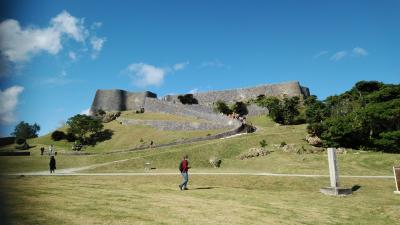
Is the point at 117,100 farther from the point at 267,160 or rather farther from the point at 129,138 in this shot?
the point at 267,160

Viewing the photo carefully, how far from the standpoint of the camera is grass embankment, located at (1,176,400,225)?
10961 millimetres

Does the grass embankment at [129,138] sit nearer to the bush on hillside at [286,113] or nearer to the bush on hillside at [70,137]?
the bush on hillside at [70,137]

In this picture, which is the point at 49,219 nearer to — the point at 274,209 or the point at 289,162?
the point at 274,209

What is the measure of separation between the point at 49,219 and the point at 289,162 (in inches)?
1053

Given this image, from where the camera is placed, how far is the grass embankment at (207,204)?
432 inches

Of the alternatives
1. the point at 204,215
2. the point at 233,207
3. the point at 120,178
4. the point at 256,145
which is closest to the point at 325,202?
the point at 233,207

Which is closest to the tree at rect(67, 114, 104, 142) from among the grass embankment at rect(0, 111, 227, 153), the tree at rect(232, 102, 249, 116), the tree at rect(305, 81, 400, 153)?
the grass embankment at rect(0, 111, 227, 153)

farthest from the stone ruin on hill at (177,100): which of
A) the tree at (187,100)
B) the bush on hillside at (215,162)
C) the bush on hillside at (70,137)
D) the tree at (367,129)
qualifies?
the bush on hillside at (215,162)

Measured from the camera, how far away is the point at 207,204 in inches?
596

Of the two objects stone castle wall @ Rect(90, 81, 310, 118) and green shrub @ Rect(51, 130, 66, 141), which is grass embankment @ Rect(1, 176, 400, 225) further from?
stone castle wall @ Rect(90, 81, 310, 118)

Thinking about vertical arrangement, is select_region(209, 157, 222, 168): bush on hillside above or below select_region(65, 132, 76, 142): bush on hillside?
below

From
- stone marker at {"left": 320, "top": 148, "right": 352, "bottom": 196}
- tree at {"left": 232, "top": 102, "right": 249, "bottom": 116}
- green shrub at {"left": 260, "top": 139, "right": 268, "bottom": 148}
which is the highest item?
tree at {"left": 232, "top": 102, "right": 249, "bottom": 116}

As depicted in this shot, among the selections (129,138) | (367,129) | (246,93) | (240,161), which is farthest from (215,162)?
(246,93)

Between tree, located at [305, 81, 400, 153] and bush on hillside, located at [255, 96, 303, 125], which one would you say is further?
bush on hillside, located at [255, 96, 303, 125]
